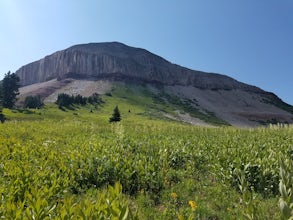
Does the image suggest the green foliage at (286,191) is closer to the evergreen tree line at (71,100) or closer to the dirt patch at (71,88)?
the evergreen tree line at (71,100)

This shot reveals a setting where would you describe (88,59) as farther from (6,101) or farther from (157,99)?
(6,101)

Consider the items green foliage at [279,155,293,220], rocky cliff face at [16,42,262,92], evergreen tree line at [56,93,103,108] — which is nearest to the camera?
green foliage at [279,155,293,220]

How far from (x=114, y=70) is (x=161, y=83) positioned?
32.8 metres

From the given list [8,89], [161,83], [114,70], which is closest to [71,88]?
[114,70]

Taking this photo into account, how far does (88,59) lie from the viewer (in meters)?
185

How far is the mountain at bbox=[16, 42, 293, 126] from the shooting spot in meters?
144

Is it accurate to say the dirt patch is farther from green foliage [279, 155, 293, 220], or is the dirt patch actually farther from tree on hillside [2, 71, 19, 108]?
green foliage [279, 155, 293, 220]

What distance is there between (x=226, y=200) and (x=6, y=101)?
10012 cm

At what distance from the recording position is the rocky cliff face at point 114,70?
178 meters

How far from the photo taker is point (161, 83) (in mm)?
179125

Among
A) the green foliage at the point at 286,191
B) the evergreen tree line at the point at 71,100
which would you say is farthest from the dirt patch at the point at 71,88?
the green foliage at the point at 286,191

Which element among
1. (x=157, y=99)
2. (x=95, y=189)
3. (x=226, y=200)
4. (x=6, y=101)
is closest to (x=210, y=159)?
(x=226, y=200)

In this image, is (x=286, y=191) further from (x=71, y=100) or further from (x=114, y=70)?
(x=114, y=70)

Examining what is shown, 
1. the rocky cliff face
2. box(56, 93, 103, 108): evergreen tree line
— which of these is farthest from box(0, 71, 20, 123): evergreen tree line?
the rocky cliff face
